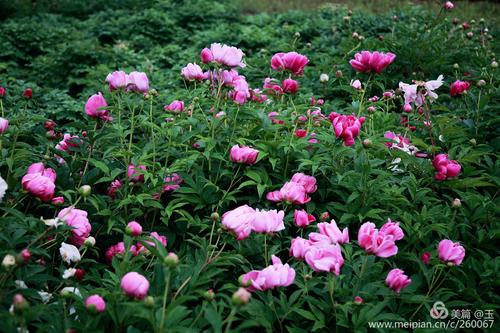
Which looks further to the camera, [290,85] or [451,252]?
[290,85]

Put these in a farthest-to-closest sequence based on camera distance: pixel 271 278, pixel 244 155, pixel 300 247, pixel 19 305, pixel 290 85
Answer: pixel 290 85, pixel 244 155, pixel 300 247, pixel 271 278, pixel 19 305

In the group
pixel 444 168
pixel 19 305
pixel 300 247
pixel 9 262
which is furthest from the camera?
pixel 444 168

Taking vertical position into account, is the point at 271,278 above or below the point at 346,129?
below

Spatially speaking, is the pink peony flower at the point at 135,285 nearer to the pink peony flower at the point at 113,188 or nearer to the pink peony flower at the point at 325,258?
the pink peony flower at the point at 325,258

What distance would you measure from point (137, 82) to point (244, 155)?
1.51 feet

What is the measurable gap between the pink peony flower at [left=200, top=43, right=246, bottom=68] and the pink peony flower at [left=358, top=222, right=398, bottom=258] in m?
0.84

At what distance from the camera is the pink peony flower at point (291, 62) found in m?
1.92

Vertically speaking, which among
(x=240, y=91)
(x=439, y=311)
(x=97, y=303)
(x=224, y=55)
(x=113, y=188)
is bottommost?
(x=439, y=311)

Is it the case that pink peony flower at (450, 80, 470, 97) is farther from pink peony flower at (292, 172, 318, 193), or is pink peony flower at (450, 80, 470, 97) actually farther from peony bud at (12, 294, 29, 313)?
peony bud at (12, 294, 29, 313)

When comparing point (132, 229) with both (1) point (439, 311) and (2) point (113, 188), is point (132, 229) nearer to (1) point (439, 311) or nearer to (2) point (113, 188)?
(2) point (113, 188)

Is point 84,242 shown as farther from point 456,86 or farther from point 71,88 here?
point 71,88

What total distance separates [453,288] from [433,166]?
471 mm

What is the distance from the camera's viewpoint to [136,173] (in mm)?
1693

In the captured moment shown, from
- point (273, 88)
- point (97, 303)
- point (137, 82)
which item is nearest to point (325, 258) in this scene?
point (97, 303)
